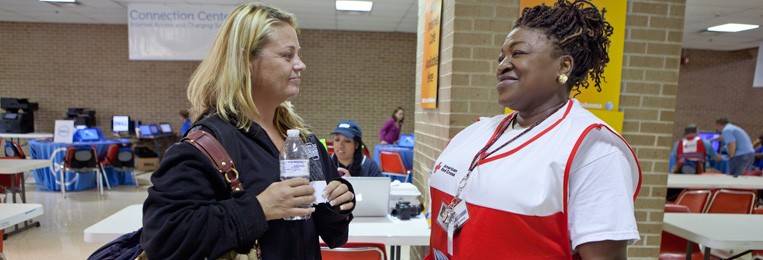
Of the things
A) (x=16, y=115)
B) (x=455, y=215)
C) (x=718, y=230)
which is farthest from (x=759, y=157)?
(x=16, y=115)

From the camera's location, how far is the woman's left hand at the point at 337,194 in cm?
114

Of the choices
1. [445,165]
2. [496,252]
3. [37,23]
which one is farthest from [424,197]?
[37,23]

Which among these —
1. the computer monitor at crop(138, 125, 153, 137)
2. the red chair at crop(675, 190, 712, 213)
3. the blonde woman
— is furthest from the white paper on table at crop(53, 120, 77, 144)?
the red chair at crop(675, 190, 712, 213)

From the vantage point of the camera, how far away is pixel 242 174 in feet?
3.30

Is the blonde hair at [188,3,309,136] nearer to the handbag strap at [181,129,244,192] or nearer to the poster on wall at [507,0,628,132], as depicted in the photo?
the handbag strap at [181,129,244,192]

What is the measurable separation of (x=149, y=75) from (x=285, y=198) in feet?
34.7

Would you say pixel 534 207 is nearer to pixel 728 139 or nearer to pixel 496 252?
pixel 496 252

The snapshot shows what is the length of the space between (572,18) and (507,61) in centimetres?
19

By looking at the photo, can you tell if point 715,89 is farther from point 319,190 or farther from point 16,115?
point 16,115

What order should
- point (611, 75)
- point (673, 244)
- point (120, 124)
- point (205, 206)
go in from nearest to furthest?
point (205, 206) → point (611, 75) → point (673, 244) → point (120, 124)

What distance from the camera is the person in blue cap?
3672 mm

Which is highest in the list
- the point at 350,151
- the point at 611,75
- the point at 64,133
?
the point at 611,75

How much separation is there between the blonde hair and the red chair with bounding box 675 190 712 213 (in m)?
4.15

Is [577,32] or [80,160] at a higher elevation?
[577,32]
